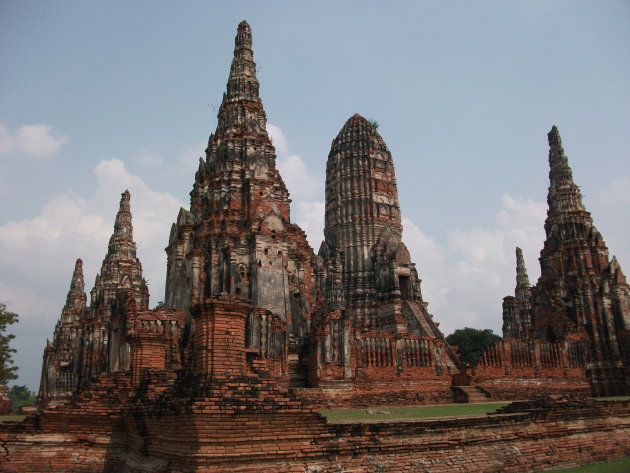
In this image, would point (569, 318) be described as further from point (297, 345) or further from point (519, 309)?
point (297, 345)

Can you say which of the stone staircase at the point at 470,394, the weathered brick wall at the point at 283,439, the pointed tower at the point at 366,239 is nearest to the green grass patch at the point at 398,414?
the weathered brick wall at the point at 283,439

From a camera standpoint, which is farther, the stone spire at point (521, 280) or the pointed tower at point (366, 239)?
the stone spire at point (521, 280)

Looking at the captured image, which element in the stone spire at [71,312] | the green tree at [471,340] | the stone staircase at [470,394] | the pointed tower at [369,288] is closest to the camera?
the pointed tower at [369,288]

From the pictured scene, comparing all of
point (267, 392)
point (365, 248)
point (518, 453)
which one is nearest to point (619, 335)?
point (365, 248)

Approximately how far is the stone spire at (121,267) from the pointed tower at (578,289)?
27.8 meters

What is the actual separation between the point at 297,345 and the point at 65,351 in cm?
3133

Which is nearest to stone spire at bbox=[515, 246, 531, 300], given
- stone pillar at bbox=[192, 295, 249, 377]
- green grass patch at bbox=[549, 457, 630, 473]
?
green grass patch at bbox=[549, 457, 630, 473]

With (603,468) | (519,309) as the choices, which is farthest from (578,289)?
(603,468)

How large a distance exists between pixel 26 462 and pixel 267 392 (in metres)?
5.85

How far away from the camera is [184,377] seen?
11.1 metres

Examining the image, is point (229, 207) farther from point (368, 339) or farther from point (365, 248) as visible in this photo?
point (365, 248)

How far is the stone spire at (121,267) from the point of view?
43125 mm

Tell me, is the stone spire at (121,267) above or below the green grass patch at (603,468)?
above

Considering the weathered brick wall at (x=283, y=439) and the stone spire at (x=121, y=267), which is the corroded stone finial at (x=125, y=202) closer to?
the stone spire at (x=121, y=267)
